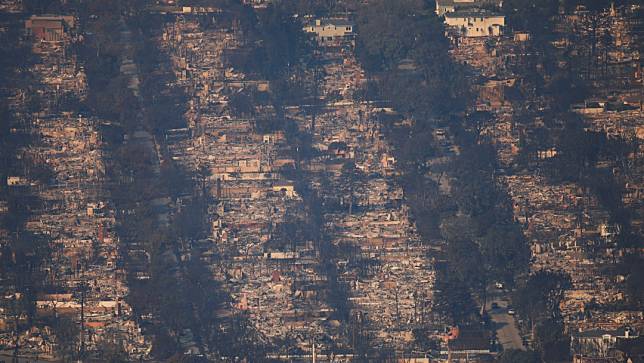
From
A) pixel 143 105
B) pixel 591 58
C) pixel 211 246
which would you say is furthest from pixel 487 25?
pixel 211 246

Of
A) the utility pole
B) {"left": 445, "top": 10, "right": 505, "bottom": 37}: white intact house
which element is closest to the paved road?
the utility pole

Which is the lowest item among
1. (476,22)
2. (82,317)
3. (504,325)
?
(504,325)

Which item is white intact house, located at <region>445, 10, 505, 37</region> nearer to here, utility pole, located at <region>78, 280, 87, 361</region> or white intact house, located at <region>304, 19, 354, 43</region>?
white intact house, located at <region>304, 19, 354, 43</region>

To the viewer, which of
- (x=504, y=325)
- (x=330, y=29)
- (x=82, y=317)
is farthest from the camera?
(x=330, y=29)

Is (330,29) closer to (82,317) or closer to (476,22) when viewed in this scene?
(476,22)

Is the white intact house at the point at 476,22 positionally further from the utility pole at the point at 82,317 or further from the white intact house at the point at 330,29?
the utility pole at the point at 82,317

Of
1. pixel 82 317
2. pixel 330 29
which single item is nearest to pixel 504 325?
pixel 82 317

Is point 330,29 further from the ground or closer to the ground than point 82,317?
further from the ground


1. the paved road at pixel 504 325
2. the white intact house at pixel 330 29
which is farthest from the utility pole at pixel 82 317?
the white intact house at pixel 330 29
